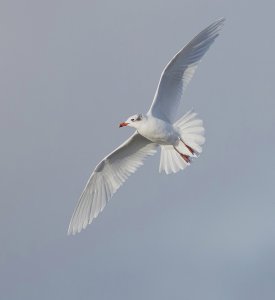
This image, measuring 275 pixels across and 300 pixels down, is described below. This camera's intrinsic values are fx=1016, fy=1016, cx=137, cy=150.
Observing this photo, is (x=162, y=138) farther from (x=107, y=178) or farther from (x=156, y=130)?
(x=107, y=178)

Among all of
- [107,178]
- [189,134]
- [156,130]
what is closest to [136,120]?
[156,130]

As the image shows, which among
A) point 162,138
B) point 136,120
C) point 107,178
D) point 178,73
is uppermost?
point 178,73

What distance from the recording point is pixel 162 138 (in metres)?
21.8

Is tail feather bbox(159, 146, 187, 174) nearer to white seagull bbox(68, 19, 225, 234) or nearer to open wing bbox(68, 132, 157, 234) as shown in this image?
white seagull bbox(68, 19, 225, 234)

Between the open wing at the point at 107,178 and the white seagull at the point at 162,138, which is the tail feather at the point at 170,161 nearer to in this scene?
the white seagull at the point at 162,138

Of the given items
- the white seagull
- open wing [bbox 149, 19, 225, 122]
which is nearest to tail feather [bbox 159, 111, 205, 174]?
the white seagull

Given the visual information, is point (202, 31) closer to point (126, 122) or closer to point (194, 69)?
point (194, 69)

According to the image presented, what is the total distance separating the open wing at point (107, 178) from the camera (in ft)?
76.5

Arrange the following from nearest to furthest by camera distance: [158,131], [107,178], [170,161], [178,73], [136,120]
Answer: [158,131]
[136,120]
[178,73]
[170,161]
[107,178]

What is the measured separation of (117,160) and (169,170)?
4.45ft

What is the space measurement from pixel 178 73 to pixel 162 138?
1498mm

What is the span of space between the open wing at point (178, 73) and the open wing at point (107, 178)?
1.15m

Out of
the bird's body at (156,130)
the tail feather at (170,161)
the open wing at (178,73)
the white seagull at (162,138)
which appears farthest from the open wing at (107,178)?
the bird's body at (156,130)

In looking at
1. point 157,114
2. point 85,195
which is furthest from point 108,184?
point 157,114
